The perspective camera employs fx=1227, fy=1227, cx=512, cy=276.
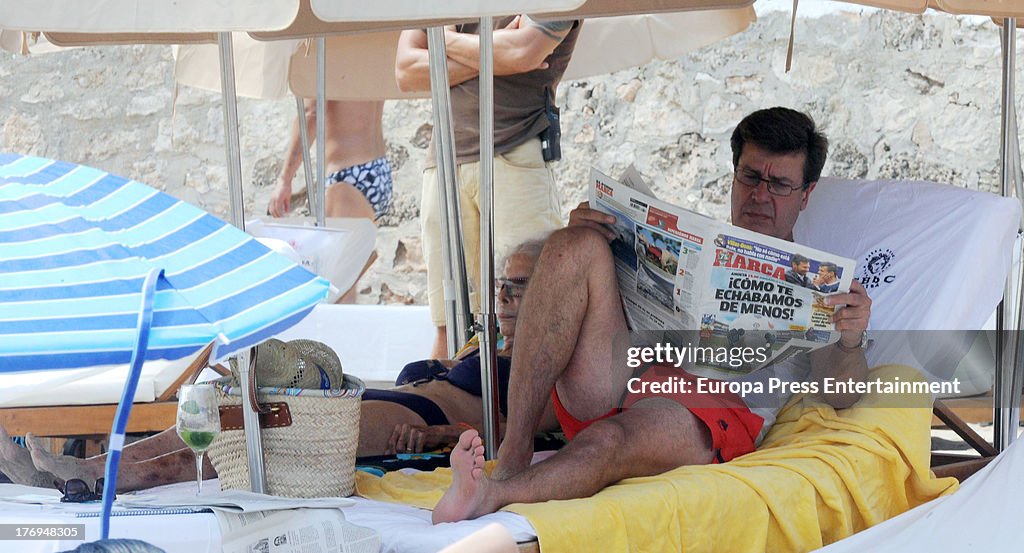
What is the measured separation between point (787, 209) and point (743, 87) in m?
2.68

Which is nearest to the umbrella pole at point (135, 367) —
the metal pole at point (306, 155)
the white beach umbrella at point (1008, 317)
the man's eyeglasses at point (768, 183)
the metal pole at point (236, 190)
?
the metal pole at point (236, 190)

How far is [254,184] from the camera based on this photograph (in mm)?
6082

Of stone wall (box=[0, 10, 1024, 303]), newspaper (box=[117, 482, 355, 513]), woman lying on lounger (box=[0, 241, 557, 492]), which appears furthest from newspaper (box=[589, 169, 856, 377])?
stone wall (box=[0, 10, 1024, 303])

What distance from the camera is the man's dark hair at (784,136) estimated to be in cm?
302

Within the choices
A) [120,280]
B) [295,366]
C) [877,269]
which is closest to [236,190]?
[295,366]

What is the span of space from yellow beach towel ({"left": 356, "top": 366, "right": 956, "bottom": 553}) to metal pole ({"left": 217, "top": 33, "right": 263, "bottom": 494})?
0.88 feet

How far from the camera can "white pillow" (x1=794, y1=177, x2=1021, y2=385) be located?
9.30 ft

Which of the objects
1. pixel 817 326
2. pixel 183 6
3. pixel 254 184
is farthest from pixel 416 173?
pixel 183 6

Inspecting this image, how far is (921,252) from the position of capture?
2.99 meters

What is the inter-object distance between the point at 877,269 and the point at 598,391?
0.87m

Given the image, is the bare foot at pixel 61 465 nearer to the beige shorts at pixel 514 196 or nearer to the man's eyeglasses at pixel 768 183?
the man's eyeglasses at pixel 768 183

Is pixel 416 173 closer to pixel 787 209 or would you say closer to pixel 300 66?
pixel 300 66

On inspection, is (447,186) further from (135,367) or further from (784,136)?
(135,367)

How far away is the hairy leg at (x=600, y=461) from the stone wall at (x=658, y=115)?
3213mm
